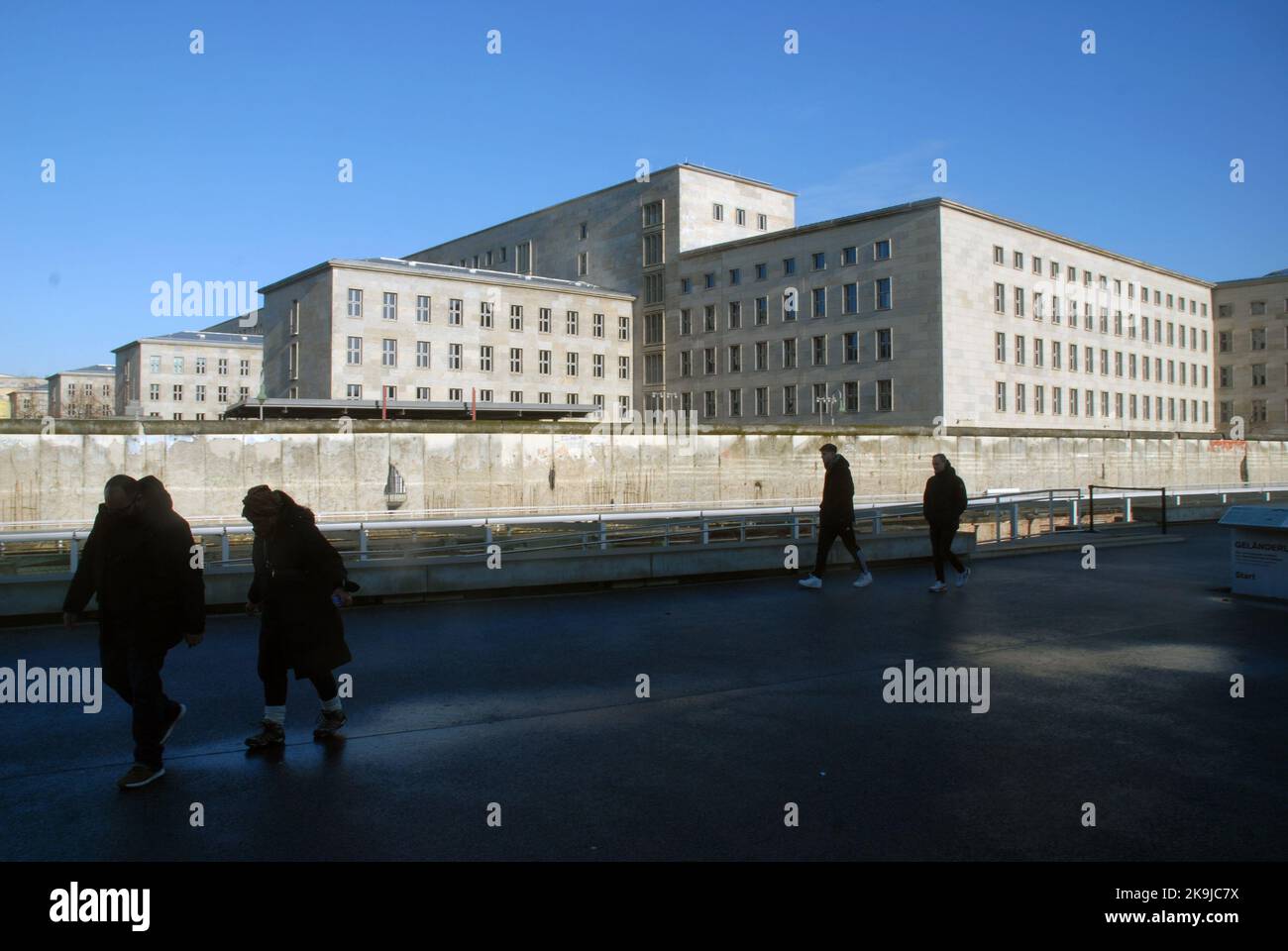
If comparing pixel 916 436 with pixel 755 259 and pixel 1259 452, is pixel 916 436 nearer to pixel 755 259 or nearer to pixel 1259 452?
pixel 755 259

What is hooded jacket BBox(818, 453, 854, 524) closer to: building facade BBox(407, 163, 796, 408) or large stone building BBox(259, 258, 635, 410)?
large stone building BBox(259, 258, 635, 410)

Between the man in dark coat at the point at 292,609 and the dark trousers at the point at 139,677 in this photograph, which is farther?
the man in dark coat at the point at 292,609

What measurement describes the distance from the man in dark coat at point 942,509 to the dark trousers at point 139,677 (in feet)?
33.4

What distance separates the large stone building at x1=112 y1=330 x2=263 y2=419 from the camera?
90.2 m

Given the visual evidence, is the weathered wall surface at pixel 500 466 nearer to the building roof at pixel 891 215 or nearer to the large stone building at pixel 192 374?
the building roof at pixel 891 215

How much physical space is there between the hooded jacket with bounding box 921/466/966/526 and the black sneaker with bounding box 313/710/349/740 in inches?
356

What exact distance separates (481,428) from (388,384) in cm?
2811

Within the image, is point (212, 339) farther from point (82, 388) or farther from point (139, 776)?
point (139, 776)

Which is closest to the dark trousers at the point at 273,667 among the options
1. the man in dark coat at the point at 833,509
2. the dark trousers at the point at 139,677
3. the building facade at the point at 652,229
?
the dark trousers at the point at 139,677

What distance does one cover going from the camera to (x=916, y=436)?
49.2 metres

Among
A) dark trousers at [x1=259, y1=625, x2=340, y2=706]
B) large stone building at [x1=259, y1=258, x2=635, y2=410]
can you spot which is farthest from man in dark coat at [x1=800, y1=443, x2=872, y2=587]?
large stone building at [x1=259, y1=258, x2=635, y2=410]

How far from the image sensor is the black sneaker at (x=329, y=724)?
264 inches

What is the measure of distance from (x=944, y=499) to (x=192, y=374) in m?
91.0

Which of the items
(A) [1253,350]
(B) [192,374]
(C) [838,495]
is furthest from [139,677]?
(A) [1253,350]
